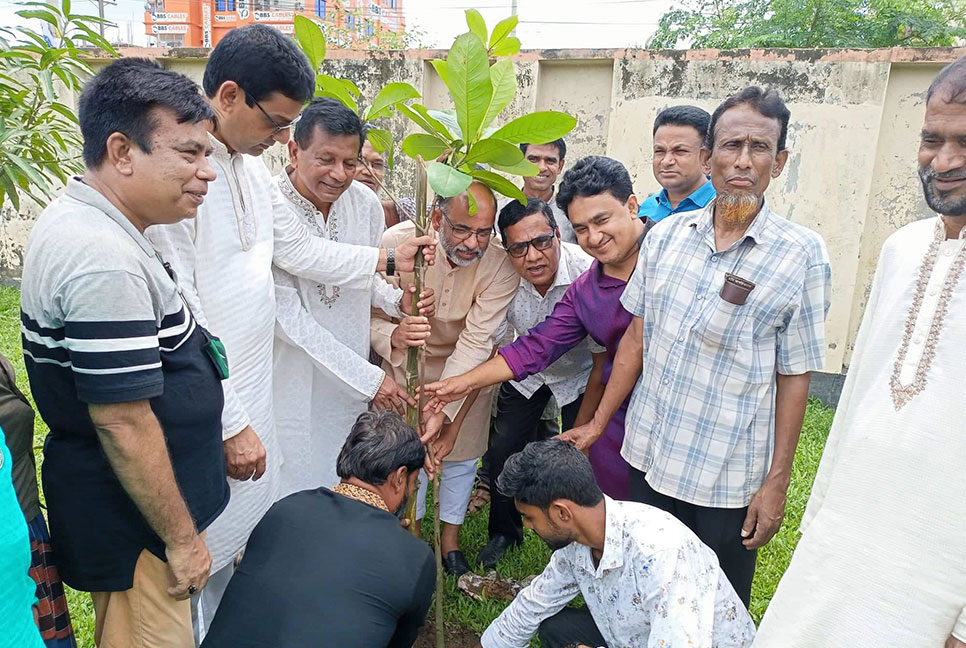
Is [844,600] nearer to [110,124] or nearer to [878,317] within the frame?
[878,317]

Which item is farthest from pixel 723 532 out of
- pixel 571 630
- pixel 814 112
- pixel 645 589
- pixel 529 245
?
pixel 814 112

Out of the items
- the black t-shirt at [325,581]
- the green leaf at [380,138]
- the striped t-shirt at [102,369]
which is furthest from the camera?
the green leaf at [380,138]

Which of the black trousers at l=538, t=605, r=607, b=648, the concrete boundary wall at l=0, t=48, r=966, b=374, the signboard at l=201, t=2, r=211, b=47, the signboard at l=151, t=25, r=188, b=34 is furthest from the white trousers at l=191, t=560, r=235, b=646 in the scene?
the signboard at l=151, t=25, r=188, b=34

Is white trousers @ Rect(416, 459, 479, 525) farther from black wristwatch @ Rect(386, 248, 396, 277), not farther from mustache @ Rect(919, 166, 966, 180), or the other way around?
mustache @ Rect(919, 166, 966, 180)

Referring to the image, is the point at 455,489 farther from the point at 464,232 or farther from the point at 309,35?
Answer: the point at 309,35

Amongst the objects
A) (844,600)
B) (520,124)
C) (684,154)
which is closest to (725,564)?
(844,600)

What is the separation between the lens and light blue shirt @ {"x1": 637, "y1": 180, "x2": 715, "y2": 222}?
3215 millimetres

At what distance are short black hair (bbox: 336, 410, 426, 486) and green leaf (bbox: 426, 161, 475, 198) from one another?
718 millimetres

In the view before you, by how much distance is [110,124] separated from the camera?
4.89 feet

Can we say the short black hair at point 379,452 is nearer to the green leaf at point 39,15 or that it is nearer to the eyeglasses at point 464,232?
the eyeglasses at point 464,232

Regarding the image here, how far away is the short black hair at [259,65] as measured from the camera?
196 centimetres

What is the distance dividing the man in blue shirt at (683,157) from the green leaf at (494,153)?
158cm

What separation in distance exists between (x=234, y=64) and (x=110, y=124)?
58cm

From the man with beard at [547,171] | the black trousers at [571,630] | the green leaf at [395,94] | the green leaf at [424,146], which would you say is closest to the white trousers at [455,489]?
the black trousers at [571,630]
